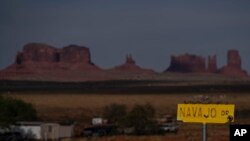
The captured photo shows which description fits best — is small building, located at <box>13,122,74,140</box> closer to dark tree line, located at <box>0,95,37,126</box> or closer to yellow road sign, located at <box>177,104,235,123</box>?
dark tree line, located at <box>0,95,37,126</box>

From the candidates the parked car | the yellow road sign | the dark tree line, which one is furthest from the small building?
the yellow road sign

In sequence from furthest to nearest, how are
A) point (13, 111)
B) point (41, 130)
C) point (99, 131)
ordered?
point (13, 111) < point (99, 131) < point (41, 130)

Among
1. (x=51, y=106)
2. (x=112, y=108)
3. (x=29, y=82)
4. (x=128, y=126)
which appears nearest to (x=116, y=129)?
(x=128, y=126)

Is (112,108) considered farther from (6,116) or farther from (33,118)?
(6,116)

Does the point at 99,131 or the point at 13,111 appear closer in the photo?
the point at 99,131

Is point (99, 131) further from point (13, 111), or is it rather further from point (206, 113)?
point (206, 113)

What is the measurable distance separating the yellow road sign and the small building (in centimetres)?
4368

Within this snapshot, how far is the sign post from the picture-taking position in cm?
845

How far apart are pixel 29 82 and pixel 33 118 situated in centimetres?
13300

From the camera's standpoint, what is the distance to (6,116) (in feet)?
166

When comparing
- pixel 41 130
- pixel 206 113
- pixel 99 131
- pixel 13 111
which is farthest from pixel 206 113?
pixel 13 111

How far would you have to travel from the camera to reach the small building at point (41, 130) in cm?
5194

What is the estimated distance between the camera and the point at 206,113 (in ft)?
27.9

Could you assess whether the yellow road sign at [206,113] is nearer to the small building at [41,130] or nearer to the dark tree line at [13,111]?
the dark tree line at [13,111]
